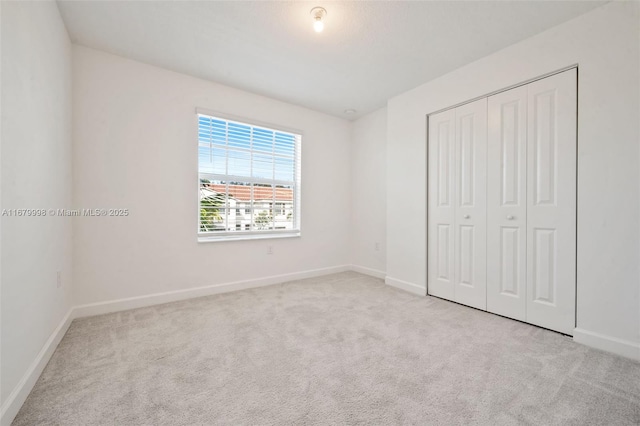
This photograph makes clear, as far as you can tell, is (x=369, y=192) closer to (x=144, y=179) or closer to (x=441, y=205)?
(x=441, y=205)

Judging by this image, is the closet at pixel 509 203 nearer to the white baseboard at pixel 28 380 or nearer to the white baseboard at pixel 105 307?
the white baseboard at pixel 105 307

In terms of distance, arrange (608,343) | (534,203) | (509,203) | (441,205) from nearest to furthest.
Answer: (608,343)
(534,203)
(509,203)
(441,205)

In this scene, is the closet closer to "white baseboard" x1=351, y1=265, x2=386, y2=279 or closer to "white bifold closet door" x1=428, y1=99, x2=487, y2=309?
"white bifold closet door" x1=428, y1=99, x2=487, y2=309

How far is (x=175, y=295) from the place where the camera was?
3.04 m

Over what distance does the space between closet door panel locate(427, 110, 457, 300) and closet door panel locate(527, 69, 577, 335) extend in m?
0.73

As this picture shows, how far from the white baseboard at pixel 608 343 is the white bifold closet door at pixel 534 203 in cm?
9

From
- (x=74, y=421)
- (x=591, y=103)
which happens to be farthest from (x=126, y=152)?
(x=591, y=103)

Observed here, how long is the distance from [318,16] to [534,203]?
243 cm

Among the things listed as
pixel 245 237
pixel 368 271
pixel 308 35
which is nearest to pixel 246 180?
pixel 245 237

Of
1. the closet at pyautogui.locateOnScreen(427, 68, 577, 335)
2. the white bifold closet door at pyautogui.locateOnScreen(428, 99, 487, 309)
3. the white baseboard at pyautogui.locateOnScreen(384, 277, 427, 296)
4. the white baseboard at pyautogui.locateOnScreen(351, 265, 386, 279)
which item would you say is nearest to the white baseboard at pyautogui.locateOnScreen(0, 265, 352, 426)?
the white baseboard at pyautogui.locateOnScreen(351, 265, 386, 279)

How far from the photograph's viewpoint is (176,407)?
1.40m

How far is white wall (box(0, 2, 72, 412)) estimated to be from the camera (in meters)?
1.35

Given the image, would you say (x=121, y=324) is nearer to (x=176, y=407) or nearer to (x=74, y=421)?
(x=74, y=421)

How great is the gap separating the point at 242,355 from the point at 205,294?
5.08 feet
